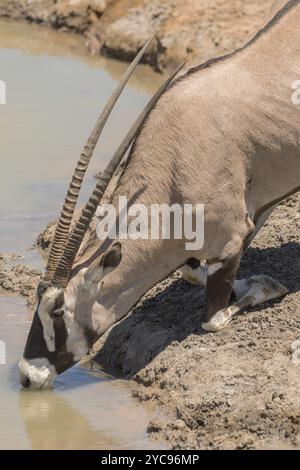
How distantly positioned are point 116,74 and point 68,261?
10.4 m

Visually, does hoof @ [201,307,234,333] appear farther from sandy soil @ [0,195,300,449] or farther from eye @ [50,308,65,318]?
eye @ [50,308,65,318]

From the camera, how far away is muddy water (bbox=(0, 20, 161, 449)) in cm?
881

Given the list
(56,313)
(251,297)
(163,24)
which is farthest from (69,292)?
(163,24)

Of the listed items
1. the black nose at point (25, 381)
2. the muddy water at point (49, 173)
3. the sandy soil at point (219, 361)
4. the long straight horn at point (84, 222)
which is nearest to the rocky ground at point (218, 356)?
the sandy soil at point (219, 361)

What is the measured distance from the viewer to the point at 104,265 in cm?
920

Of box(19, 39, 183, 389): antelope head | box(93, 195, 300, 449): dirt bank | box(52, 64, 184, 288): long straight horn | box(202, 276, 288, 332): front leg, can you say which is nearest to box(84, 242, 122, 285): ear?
box(19, 39, 183, 389): antelope head

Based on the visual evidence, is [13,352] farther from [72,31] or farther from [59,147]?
[72,31]

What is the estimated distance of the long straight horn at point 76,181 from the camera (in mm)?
9094

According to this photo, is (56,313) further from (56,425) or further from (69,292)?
(56,425)

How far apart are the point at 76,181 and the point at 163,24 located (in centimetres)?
1091

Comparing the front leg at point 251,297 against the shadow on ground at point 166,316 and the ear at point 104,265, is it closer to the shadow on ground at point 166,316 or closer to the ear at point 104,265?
the shadow on ground at point 166,316

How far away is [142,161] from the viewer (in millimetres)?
9539

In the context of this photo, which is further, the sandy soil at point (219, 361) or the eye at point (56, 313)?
the eye at point (56, 313)
